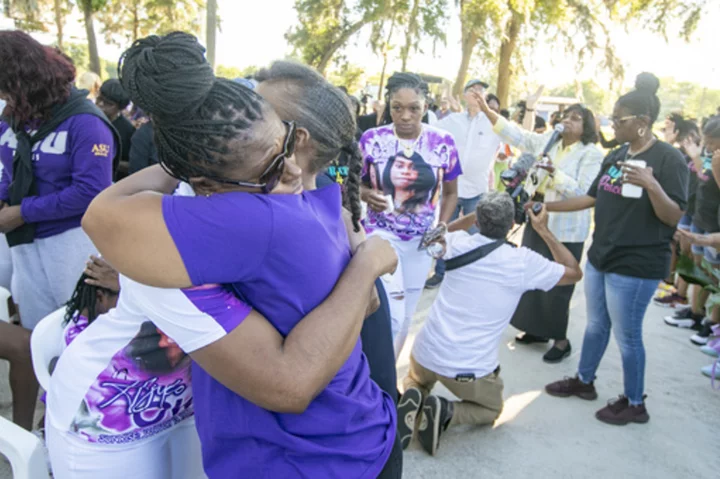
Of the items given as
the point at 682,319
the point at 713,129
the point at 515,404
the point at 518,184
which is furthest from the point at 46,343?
the point at 682,319

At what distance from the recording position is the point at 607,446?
3.17m

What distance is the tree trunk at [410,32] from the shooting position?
18.0m

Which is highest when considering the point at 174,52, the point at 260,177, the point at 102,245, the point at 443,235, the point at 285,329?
the point at 174,52

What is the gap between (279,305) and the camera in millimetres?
1040

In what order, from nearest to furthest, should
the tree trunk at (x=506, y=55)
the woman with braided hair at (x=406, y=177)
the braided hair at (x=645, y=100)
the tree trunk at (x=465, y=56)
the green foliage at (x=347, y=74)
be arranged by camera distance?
1. the braided hair at (x=645, y=100)
2. the woman with braided hair at (x=406, y=177)
3. the tree trunk at (x=506, y=55)
4. the tree trunk at (x=465, y=56)
5. the green foliage at (x=347, y=74)

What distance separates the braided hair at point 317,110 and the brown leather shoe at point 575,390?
282 centimetres

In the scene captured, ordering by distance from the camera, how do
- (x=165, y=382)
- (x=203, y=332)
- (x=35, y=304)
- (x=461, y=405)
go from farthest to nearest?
1. (x=461, y=405)
2. (x=35, y=304)
3. (x=165, y=382)
4. (x=203, y=332)

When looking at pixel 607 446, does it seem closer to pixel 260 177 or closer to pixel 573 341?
pixel 573 341

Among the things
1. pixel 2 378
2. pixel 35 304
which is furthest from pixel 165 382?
pixel 2 378

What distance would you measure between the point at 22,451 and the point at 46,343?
422 millimetres

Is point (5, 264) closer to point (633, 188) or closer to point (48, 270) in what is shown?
point (48, 270)

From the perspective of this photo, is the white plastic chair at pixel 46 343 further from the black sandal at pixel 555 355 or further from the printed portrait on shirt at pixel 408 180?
the black sandal at pixel 555 355

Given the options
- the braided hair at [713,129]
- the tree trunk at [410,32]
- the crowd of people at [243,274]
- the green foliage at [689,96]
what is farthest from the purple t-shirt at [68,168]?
the green foliage at [689,96]

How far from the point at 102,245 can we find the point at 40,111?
77.2 inches
